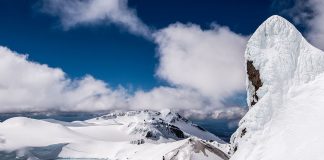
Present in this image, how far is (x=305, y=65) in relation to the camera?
1911 inches

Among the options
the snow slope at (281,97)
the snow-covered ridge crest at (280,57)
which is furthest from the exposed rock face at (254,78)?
the snow-covered ridge crest at (280,57)

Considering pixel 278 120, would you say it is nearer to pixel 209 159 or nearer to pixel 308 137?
pixel 308 137

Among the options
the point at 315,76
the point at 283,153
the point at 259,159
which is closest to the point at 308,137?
the point at 283,153

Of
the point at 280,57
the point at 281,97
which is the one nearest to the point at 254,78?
the point at 280,57

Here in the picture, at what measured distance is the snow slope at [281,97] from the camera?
40.7m

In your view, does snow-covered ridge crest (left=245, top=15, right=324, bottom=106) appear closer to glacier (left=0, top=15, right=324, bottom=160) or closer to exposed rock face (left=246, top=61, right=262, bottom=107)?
glacier (left=0, top=15, right=324, bottom=160)

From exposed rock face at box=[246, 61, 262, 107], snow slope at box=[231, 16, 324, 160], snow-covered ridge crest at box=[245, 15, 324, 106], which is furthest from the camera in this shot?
exposed rock face at box=[246, 61, 262, 107]

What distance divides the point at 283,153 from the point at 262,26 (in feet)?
60.3

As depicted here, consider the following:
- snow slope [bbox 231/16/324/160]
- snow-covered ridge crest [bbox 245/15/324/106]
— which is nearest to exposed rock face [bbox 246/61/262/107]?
snow slope [bbox 231/16/324/160]

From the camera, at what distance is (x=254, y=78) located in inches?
2067

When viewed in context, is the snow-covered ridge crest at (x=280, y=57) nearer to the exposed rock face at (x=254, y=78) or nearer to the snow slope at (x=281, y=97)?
the snow slope at (x=281, y=97)

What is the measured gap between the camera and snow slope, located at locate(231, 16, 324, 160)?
133 ft

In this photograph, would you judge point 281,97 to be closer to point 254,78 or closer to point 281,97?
point 281,97

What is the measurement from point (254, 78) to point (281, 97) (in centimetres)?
671
